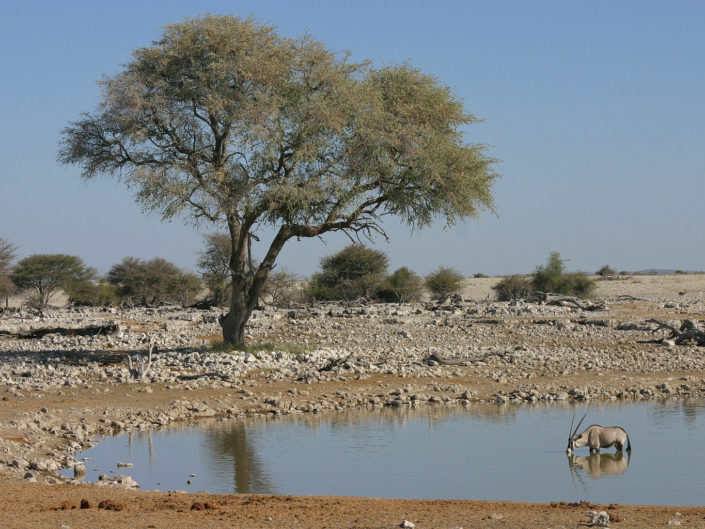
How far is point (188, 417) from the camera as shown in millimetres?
14172

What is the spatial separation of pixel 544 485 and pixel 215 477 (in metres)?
3.92

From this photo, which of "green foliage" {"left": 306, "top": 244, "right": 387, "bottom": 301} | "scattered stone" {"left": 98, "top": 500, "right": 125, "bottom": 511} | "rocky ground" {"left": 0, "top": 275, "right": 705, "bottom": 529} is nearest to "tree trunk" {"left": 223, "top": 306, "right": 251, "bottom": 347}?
"rocky ground" {"left": 0, "top": 275, "right": 705, "bottom": 529}

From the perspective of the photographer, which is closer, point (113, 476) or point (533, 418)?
point (113, 476)

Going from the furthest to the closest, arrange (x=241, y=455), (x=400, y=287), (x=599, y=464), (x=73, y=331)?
(x=400, y=287)
(x=73, y=331)
(x=241, y=455)
(x=599, y=464)

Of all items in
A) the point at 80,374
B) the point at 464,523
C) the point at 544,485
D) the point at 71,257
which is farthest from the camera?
the point at 71,257

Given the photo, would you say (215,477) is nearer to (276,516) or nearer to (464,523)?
(276,516)

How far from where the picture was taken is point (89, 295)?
156 ft

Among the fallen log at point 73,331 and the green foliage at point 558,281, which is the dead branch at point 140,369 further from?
the green foliage at point 558,281

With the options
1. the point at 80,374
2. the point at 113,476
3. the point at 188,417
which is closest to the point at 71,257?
the point at 80,374

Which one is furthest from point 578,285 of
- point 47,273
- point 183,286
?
point 47,273

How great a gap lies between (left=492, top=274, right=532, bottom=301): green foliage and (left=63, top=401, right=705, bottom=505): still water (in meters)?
28.5

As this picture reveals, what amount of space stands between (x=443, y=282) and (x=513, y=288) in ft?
14.8

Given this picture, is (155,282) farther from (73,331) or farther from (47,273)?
(73,331)

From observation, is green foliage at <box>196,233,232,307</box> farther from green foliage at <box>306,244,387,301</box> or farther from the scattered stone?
the scattered stone
